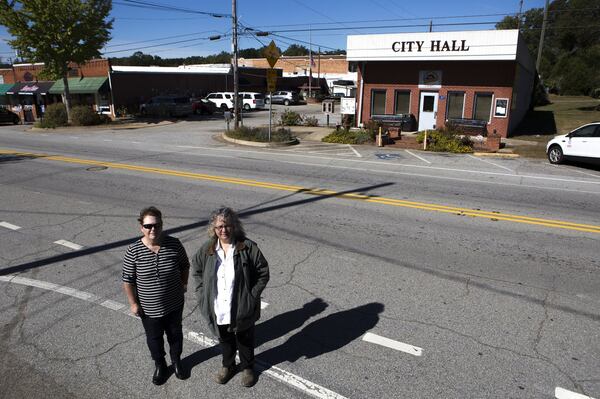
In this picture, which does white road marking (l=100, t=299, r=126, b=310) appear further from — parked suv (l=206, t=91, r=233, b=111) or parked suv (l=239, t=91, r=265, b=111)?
parked suv (l=239, t=91, r=265, b=111)

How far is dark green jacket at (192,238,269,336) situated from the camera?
360 cm

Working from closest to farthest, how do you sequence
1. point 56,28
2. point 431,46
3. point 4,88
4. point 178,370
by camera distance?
1. point 178,370
2. point 431,46
3. point 56,28
4. point 4,88

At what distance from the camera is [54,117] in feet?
106

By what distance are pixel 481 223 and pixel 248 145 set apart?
14069 millimetres

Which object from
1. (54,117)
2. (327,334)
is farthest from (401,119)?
(54,117)

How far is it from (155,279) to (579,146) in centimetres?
1588

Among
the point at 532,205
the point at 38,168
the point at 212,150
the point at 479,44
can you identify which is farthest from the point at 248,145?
the point at 532,205

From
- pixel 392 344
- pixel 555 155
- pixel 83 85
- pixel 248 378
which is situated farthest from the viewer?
pixel 83 85

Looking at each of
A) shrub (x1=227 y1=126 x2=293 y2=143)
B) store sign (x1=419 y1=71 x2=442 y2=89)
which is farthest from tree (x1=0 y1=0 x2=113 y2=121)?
store sign (x1=419 y1=71 x2=442 y2=89)

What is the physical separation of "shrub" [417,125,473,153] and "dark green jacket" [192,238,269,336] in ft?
55.3

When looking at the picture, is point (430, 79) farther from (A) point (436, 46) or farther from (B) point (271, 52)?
(B) point (271, 52)

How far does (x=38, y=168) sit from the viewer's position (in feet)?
47.9

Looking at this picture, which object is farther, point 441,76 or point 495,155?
point 441,76

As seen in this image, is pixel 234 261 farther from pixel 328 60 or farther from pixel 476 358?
pixel 328 60
